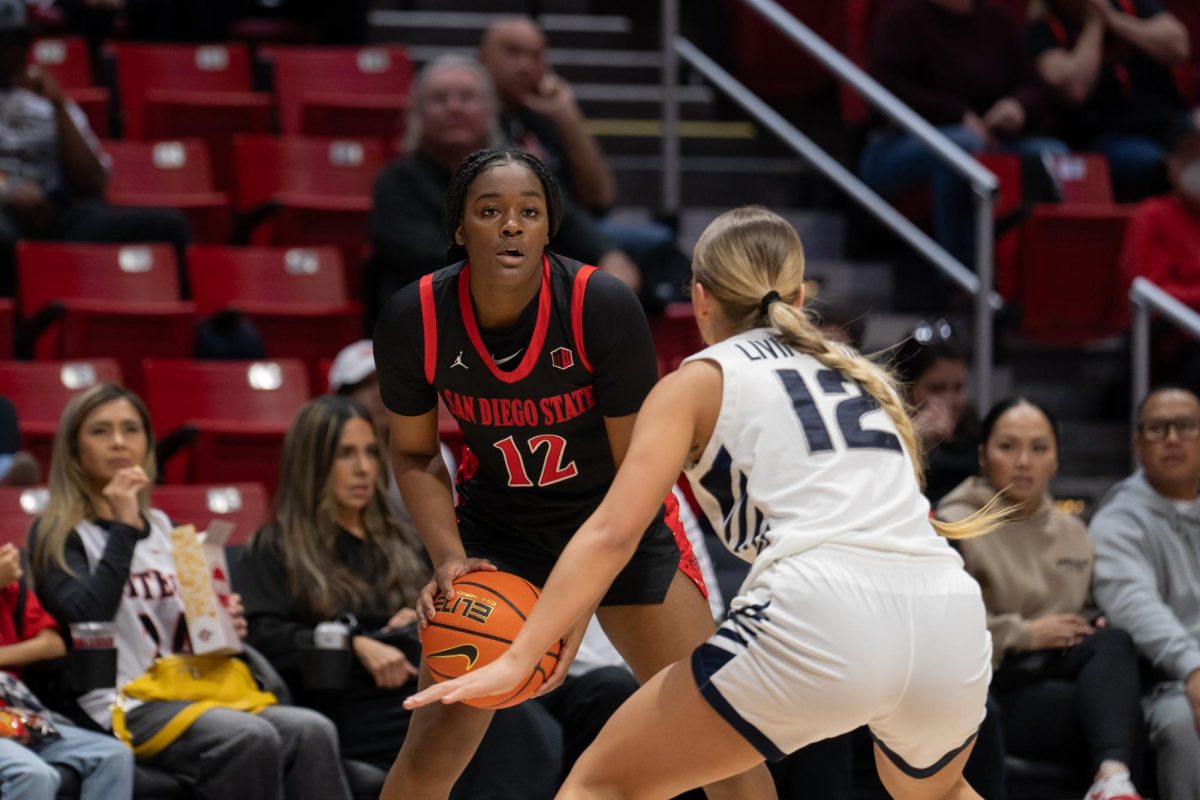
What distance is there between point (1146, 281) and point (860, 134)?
1.59 m

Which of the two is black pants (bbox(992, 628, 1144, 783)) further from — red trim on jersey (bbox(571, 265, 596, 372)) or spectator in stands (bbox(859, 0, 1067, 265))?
spectator in stands (bbox(859, 0, 1067, 265))

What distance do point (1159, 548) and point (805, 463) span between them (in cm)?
261

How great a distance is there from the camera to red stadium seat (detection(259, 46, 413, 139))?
7441 millimetres

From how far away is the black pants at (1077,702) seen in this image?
4.75 meters

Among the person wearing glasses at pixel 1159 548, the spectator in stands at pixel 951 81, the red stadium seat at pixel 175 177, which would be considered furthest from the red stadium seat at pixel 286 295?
the person wearing glasses at pixel 1159 548

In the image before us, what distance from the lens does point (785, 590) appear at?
2.95 meters

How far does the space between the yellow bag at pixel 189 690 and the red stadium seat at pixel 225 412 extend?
1.25m

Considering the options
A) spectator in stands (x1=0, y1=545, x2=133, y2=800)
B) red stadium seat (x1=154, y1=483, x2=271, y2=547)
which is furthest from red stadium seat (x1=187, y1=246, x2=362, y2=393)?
spectator in stands (x1=0, y1=545, x2=133, y2=800)

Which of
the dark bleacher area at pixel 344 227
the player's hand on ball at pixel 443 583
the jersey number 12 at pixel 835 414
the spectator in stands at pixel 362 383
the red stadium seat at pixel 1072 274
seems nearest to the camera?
the jersey number 12 at pixel 835 414

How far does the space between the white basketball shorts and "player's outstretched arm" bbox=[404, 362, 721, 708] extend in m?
0.23

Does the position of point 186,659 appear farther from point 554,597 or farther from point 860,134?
point 860,134

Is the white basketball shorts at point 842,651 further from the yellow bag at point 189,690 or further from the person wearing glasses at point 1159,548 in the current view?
the person wearing glasses at point 1159,548

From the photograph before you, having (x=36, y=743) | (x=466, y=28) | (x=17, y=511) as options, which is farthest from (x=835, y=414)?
(x=466, y=28)

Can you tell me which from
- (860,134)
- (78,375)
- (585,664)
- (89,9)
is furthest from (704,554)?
(89,9)
